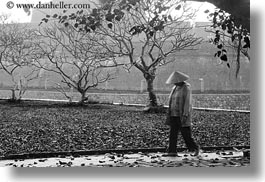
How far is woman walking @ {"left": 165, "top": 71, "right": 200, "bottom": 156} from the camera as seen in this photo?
3623mm

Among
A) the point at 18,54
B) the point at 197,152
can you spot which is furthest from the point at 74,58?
the point at 197,152

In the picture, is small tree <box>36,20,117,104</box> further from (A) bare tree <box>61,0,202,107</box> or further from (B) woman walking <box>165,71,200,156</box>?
(B) woman walking <box>165,71,200,156</box>

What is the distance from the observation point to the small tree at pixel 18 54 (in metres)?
3.61

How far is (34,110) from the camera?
12.7 ft

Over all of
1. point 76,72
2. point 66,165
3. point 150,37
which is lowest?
point 66,165

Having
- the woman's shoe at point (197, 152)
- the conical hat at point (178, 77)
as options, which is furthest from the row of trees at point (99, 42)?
the woman's shoe at point (197, 152)

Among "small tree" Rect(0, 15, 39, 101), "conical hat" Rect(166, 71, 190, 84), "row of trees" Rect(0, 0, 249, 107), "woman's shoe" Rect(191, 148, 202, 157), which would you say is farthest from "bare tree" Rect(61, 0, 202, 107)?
"woman's shoe" Rect(191, 148, 202, 157)

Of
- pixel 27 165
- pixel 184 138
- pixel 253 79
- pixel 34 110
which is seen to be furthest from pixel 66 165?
pixel 253 79

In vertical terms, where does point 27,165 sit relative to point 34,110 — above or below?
below

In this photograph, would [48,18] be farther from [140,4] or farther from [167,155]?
[167,155]

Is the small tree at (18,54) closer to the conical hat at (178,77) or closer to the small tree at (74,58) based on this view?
the small tree at (74,58)

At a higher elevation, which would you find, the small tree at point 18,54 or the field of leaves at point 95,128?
the small tree at point 18,54

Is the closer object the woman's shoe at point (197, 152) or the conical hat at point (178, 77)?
the conical hat at point (178, 77)

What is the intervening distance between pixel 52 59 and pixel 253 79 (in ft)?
4.48
